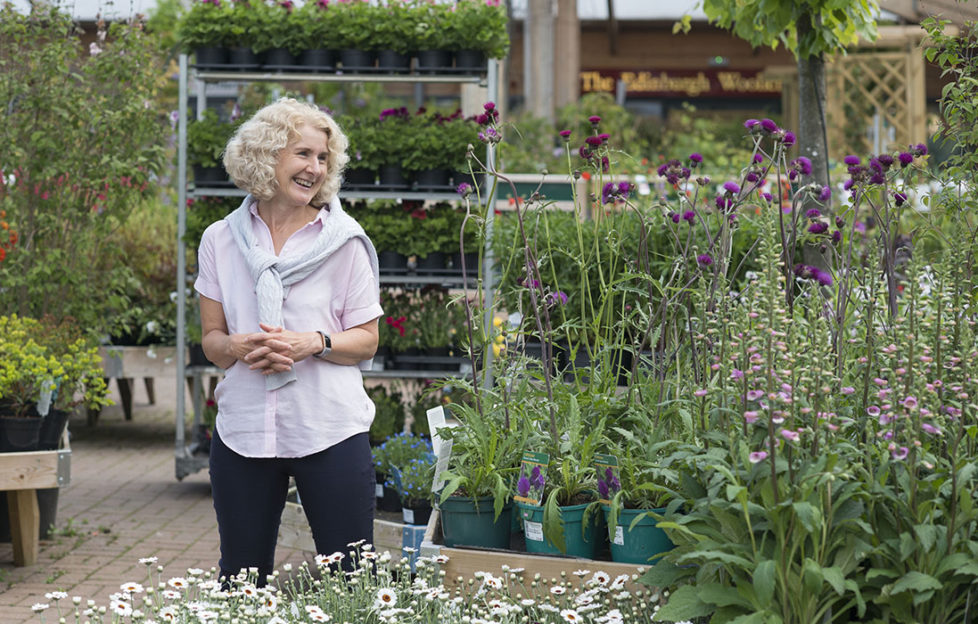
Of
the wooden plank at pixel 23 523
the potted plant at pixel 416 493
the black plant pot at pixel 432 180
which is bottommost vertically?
the wooden plank at pixel 23 523

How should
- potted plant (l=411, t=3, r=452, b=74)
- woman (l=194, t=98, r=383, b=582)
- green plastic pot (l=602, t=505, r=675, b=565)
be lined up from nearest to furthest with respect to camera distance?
green plastic pot (l=602, t=505, r=675, b=565), woman (l=194, t=98, r=383, b=582), potted plant (l=411, t=3, r=452, b=74)

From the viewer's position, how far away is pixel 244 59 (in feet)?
19.5

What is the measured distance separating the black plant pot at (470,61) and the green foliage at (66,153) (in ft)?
5.34

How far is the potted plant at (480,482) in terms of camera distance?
2.95 metres

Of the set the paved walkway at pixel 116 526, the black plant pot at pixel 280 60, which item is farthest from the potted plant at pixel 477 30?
the paved walkway at pixel 116 526

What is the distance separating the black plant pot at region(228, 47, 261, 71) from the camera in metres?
5.93

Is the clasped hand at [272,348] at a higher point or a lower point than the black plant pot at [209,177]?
lower

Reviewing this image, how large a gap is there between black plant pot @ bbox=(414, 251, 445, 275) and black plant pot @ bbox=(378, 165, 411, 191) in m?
0.36

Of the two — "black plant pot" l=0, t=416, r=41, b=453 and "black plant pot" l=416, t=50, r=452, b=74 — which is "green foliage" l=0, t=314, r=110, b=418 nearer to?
"black plant pot" l=0, t=416, r=41, b=453

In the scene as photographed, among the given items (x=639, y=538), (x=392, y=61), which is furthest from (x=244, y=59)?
(x=639, y=538)

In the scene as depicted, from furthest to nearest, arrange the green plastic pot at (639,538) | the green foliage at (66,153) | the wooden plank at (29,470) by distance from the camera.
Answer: the green foliage at (66,153), the wooden plank at (29,470), the green plastic pot at (639,538)

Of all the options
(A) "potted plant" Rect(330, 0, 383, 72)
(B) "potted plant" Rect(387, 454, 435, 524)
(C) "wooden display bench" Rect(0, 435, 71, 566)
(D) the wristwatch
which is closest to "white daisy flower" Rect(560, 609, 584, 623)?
(D) the wristwatch

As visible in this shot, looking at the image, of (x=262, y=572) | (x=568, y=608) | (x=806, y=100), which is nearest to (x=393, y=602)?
(x=568, y=608)

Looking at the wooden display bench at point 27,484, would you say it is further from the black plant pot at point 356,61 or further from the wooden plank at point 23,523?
the black plant pot at point 356,61
